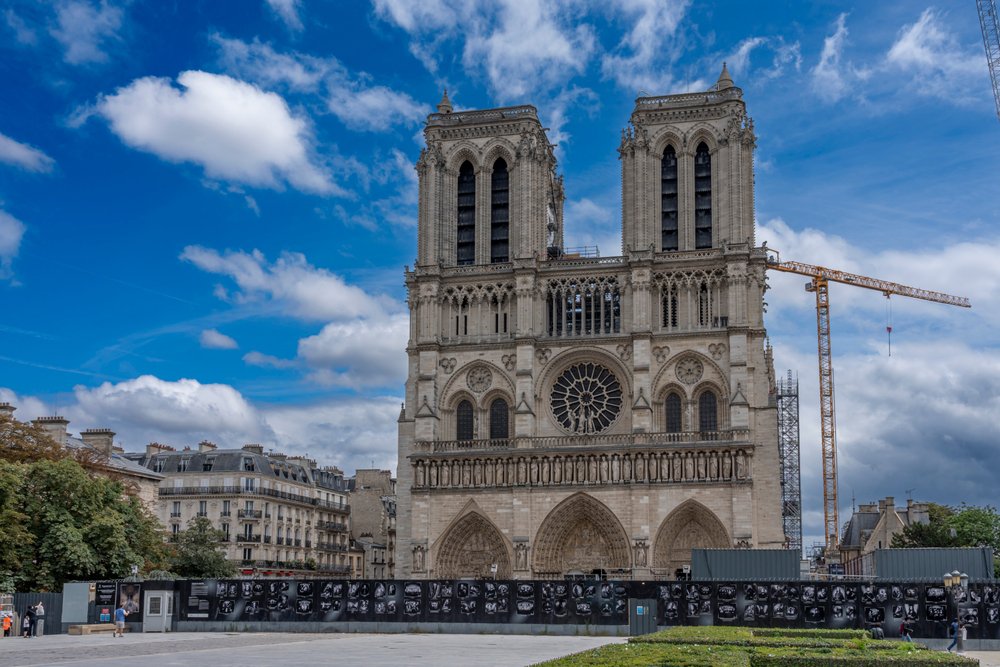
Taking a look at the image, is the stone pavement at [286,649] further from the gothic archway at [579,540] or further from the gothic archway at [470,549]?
the gothic archway at [470,549]

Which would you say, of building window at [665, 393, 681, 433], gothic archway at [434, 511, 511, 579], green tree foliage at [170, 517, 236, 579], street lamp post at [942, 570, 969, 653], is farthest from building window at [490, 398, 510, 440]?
street lamp post at [942, 570, 969, 653]

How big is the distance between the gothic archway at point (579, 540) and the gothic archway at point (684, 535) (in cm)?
194

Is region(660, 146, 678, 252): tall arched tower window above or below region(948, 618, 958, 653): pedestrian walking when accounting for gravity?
above

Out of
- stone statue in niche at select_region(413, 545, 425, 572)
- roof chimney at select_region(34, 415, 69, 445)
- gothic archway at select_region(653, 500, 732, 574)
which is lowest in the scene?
stone statue in niche at select_region(413, 545, 425, 572)

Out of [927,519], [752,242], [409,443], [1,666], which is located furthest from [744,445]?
[1,666]

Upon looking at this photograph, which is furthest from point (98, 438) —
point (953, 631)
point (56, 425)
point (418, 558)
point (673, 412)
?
point (953, 631)

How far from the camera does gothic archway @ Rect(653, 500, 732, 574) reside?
59875mm

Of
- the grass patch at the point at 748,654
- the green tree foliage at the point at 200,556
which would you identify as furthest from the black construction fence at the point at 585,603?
the green tree foliage at the point at 200,556

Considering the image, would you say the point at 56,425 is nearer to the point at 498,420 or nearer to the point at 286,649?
the point at 498,420

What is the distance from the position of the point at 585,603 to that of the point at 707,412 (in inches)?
969

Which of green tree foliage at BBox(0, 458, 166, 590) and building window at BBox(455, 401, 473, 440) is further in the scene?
building window at BBox(455, 401, 473, 440)

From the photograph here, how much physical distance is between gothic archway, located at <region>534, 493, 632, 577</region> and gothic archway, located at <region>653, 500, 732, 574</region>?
1.94 metres

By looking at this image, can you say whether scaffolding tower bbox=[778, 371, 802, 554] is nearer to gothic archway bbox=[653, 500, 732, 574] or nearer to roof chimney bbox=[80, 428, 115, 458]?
gothic archway bbox=[653, 500, 732, 574]

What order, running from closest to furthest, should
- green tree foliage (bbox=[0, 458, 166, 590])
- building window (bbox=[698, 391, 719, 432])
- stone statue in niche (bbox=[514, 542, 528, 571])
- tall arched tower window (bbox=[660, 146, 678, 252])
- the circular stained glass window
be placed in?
green tree foliage (bbox=[0, 458, 166, 590]) < stone statue in niche (bbox=[514, 542, 528, 571]) < building window (bbox=[698, 391, 719, 432]) < the circular stained glass window < tall arched tower window (bbox=[660, 146, 678, 252])
